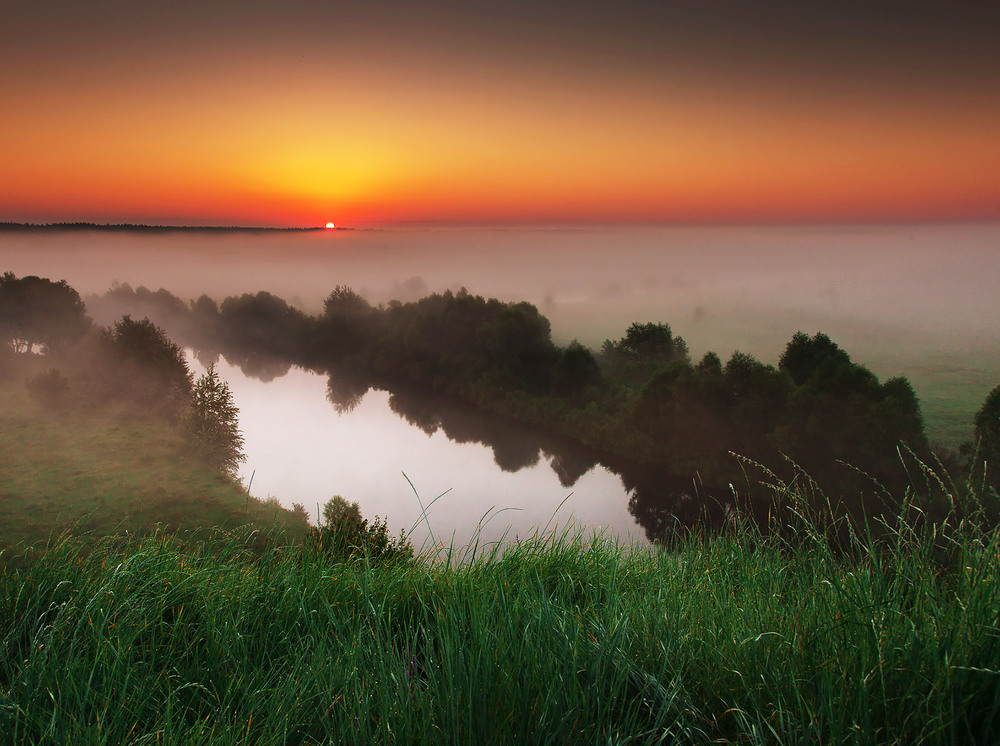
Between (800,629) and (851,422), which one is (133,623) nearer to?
(800,629)

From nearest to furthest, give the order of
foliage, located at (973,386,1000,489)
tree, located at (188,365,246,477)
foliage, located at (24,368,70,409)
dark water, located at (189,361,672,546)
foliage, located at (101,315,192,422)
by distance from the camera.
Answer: foliage, located at (973,386,1000,489), tree, located at (188,365,246,477), foliage, located at (24,368,70,409), foliage, located at (101,315,192,422), dark water, located at (189,361,672,546)

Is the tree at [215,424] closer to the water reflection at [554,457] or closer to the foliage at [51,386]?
the foliage at [51,386]

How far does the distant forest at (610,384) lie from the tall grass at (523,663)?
1857 centimetres

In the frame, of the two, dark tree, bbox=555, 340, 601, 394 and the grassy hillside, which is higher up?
dark tree, bbox=555, 340, 601, 394

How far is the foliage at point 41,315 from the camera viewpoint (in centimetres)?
3394

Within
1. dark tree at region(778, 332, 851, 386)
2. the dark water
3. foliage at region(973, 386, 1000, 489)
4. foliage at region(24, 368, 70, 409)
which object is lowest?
the dark water

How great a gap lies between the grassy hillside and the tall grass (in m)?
24.7

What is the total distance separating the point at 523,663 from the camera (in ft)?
5.75

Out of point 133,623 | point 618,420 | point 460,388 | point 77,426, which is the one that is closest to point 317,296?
point 460,388

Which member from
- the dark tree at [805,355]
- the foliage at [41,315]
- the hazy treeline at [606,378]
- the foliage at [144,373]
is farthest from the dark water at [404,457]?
the dark tree at [805,355]

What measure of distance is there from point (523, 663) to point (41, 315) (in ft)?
142

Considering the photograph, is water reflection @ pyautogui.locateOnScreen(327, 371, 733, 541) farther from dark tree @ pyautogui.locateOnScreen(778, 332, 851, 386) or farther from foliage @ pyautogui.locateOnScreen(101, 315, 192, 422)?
foliage @ pyautogui.locateOnScreen(101, 315, 192, 422)

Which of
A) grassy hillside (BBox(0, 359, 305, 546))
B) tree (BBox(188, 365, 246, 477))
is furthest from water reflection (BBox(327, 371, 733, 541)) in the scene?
grassy hillside (BBox(0, 359, 305, 546))

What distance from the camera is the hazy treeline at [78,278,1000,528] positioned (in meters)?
28.3
